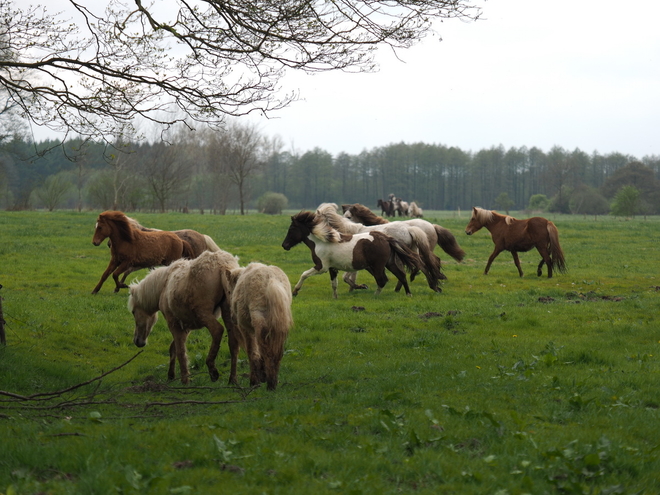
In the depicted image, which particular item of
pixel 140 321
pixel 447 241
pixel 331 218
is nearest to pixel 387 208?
pixel 447 241

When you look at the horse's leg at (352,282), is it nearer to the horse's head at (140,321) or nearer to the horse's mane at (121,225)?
the horse's mane at (121,225)

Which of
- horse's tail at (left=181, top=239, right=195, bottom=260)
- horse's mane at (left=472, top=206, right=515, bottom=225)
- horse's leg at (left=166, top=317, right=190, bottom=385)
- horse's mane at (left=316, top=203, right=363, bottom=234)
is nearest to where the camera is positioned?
horse's leg at (left=166, top=317, right=190, bottom=385)

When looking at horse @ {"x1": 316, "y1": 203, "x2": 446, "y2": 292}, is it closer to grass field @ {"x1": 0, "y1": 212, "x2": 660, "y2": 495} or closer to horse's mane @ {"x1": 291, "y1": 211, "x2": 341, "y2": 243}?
horse's mane @ {"x1": 291, "y1": 211, "x2": 341, "y2": 243}

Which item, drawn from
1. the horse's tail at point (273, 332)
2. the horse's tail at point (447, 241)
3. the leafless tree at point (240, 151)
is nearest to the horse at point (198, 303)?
the horse's tail at point (273, 332)

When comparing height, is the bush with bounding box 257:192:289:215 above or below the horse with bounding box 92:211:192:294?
above

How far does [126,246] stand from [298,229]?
4047mm

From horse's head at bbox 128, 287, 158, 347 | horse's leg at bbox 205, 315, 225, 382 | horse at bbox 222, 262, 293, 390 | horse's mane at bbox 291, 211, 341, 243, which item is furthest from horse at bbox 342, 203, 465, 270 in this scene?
horse at bbox 222, 262, 293, 390

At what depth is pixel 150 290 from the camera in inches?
334

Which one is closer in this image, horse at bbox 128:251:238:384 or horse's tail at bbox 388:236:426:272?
horse at bbox 128:251:238:384

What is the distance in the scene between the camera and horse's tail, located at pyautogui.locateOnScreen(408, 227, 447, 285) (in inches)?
608

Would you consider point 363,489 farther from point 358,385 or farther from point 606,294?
point 606,294

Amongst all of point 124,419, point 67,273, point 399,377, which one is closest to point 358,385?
point 399,377

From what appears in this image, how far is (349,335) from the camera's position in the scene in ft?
34.0

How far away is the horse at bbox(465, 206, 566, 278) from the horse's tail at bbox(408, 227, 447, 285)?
360 cm
